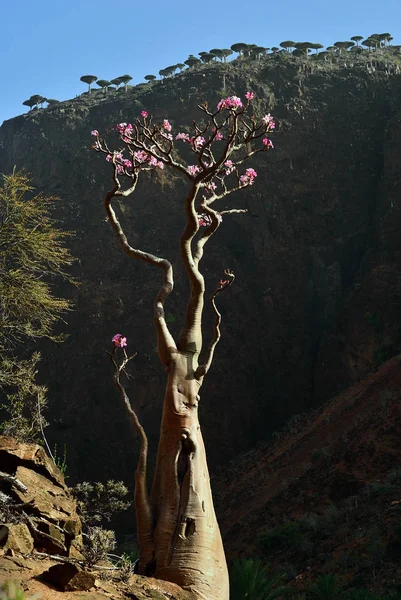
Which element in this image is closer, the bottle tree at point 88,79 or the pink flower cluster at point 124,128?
the pink flower cluster at point 124,128

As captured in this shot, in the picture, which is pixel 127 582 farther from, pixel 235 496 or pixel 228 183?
pixel 228 183

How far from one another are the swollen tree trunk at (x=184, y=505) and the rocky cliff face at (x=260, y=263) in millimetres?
21918

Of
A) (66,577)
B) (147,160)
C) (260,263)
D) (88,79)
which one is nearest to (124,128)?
(147,160)

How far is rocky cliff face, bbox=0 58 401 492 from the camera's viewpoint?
30.3 meters

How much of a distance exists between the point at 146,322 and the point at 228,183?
8.76 meters

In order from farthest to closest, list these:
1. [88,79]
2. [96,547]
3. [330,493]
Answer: [88,79]
[330,493]
[96,547]

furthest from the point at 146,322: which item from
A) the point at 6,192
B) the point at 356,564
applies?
the point at 356,564

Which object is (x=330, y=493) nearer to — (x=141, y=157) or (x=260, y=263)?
(x=141, y=157)

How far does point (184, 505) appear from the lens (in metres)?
7.09

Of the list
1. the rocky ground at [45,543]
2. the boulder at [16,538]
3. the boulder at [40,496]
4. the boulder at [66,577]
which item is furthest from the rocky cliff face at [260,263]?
the boulder at [66,577]

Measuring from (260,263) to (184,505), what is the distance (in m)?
28.0

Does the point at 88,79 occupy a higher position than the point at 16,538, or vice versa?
the point at 88,79

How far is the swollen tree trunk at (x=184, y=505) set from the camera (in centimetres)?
679

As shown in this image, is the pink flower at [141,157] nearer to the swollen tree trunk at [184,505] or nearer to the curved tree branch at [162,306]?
the curved tree branch at [162,306]
